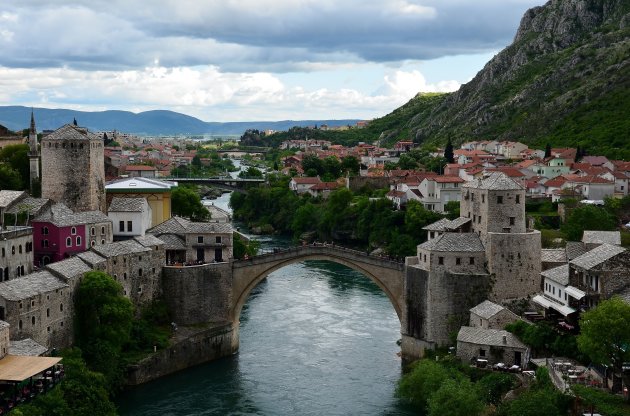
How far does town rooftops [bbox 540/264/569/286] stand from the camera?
45066 millimetres

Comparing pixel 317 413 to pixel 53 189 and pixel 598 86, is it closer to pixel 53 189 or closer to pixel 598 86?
pixel 53 189

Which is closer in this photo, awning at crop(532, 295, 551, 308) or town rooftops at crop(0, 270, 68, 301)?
town rooftops at crop(0, 270, 68, 301)

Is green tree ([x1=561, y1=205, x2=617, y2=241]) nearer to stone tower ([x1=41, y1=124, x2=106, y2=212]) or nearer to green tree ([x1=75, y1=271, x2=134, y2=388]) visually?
stone tower ([x1=41, y1=124, x2=106, y2=212])

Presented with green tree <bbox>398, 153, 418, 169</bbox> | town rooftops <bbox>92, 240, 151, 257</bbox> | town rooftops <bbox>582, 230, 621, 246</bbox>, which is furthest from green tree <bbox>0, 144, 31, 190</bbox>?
green tree <bbox>398, 153, 418, 169</bbox>

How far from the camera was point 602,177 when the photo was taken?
84.4 meters

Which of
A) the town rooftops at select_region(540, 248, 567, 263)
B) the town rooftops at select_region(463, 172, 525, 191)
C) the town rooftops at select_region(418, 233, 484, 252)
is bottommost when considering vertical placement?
the town rooftops at select_region(540, 248, 567, 263)

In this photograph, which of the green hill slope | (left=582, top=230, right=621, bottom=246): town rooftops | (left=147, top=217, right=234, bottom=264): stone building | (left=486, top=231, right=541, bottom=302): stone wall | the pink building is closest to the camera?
(left=486, top=231, right=541, bottom=302): stone wall

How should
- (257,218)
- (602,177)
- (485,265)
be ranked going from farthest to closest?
(257,218)
(602,177)
(485,265)

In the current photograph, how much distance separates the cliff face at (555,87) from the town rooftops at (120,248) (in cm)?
6735

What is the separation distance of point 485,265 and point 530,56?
11883cm

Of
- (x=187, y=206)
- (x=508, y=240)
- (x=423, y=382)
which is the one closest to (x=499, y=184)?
(x=508, y=240)

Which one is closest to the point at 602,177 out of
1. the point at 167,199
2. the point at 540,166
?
the point at 540,166

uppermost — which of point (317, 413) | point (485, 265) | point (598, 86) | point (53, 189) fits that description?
point (598, 86)

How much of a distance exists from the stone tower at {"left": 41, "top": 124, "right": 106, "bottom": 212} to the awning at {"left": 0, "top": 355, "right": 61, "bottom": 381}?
64.6ft
